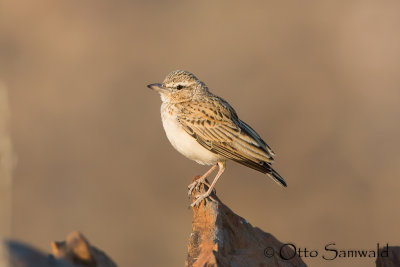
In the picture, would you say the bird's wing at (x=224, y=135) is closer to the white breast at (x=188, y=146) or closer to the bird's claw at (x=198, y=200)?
the white breast at (x=188, y=146)

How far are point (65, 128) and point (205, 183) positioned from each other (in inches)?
543

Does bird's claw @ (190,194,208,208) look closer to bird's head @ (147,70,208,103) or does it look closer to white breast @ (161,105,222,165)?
white breast @ (161,105,222,165)

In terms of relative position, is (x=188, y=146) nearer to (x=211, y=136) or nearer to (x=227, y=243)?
(x=211, y=136)

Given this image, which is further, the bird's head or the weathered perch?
the bird's head

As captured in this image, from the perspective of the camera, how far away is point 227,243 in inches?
325

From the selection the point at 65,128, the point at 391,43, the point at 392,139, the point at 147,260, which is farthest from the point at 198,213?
the point at 391,43

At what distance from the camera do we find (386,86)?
26.0 metres

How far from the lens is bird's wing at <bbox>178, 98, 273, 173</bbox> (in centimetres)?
1011

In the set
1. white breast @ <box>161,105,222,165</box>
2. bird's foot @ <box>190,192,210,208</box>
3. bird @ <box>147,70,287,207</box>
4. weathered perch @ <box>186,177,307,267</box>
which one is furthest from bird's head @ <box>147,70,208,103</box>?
weathered perch @ <box>186,177,307,267</box>

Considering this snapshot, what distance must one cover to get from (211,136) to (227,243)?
96.2 inches

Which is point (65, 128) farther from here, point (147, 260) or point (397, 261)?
point (397, 261)

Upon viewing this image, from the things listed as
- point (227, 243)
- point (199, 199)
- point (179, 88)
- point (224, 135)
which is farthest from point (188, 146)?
point (227, 243)

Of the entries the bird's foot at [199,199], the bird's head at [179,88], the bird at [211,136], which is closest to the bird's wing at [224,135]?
the bird at [211,136]

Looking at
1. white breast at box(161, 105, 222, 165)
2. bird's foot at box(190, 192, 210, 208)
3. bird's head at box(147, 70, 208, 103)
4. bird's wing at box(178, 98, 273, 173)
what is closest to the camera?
bird's foot at box(190, 192, 210, 208)
